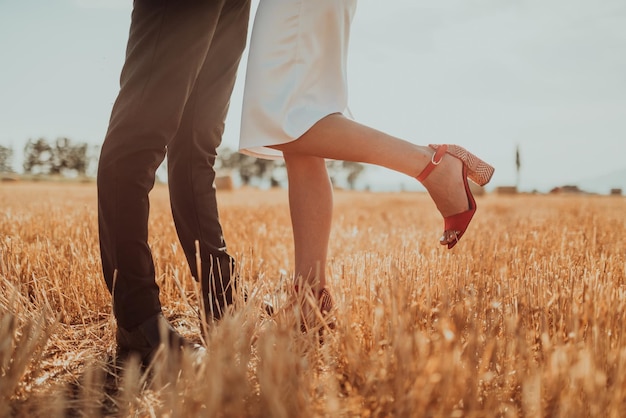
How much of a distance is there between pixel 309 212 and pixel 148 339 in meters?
0.81

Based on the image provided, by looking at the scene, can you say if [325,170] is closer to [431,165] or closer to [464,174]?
[431,165]

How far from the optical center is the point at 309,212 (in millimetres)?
2262

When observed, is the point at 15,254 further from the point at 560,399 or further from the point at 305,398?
the point at 560,399

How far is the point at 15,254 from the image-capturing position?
287 cm

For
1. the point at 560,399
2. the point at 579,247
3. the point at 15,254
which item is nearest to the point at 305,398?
the point at 560,399

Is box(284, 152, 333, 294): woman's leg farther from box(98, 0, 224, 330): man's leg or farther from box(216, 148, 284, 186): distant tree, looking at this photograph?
box(216, 148, 284, 186): distant tree

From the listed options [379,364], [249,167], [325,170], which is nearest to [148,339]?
[379,364]

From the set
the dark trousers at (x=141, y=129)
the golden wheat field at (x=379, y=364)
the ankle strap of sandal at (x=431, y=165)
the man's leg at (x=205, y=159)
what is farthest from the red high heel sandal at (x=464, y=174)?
the dark trousers at (x=141, y=129)

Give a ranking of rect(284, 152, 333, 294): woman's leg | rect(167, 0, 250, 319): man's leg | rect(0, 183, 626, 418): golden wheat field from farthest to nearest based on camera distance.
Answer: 1. rect(284, 152, 333, 294): woman's leg
2. rect(167, 0, 250, 319): man's leg
3. rect(0, 183, 626, 418): golden wheat field

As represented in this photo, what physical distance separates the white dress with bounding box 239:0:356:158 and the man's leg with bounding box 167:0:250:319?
12 centimetres

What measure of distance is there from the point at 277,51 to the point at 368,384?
1.24 m

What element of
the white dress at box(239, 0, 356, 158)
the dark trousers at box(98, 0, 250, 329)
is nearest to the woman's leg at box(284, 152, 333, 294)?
the white dress at box(239, 0, 356, 158)

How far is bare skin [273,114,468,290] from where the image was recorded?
6.47 feet

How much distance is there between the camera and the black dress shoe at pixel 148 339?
1741 millimetres
